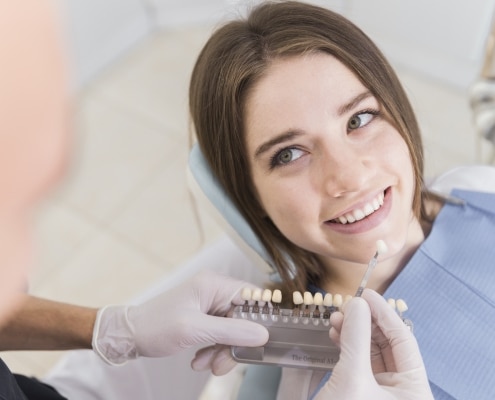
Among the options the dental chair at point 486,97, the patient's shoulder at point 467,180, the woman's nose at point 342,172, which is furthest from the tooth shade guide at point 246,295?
the dental chair at point 486,97

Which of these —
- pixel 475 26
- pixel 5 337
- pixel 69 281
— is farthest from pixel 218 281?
pixel 475 26

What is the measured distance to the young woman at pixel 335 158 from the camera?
1.06 meters

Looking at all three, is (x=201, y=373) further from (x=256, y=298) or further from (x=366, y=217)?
(x=366, y=217)

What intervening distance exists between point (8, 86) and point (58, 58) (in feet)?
0.12

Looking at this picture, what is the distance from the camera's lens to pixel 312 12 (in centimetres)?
114

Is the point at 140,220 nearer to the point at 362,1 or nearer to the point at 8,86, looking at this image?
the point at 362,1

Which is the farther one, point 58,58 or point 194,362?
point 194,362

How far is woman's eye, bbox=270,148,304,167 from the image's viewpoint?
3.59 feet

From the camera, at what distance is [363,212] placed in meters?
1.07

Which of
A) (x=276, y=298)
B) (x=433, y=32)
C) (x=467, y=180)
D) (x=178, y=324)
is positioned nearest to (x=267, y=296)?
(x=276, y=298)

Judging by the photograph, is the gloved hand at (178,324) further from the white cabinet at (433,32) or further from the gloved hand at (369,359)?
the white cabinet at (433,32)

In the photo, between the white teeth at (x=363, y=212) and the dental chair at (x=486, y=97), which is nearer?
the white teeth at (x=363, y=212)

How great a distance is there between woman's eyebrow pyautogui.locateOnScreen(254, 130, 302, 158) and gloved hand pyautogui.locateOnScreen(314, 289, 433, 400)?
1.10 ft

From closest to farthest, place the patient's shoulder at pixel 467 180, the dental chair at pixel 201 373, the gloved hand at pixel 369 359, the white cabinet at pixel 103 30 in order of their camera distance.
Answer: the gloved hand at pixel 369 359 < the dental chair at pixel 201 373 < the patient's shoulder at pixel 467 180 < the white cabinet at pixel 103 30
